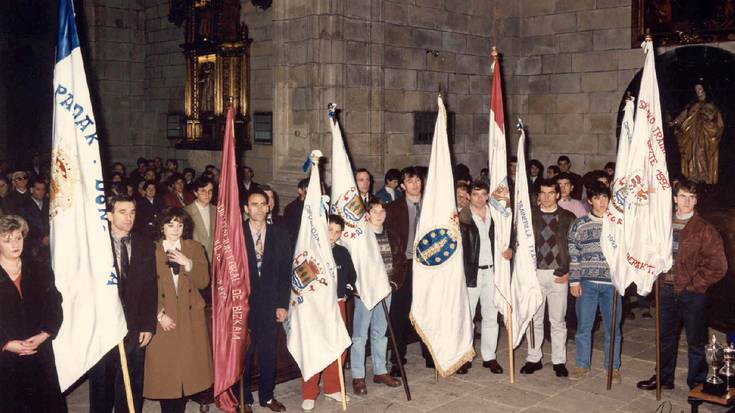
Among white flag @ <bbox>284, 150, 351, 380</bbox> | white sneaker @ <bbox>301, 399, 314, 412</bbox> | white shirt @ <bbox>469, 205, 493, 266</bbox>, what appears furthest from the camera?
white shirt @ <bbox>469, 205, 493, 266</bbox>

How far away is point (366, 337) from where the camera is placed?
22.1 feet

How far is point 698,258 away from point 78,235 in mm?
5109

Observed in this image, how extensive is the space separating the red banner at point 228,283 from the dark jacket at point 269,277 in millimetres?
246

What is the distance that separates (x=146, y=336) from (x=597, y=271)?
4.15 metres

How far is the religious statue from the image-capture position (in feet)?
38.8

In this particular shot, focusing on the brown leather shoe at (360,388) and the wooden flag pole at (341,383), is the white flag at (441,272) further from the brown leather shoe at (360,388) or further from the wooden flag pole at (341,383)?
the wooden flag pole at (341,383)

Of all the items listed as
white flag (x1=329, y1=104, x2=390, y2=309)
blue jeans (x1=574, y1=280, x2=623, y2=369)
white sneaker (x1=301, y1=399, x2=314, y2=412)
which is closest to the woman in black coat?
white sneaker (x1=301, y1=399, x2=314, y2=412)

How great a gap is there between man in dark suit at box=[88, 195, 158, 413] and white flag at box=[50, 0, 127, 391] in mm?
204

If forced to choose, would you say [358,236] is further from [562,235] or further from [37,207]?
[37,207]

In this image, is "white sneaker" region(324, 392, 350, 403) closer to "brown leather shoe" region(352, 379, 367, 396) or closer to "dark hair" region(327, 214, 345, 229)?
"brown leather shoe" region(352, 379, 367, 396)

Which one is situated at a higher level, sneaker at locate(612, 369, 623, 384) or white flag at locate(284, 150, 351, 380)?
white flag at locate(284, 150, 351, 380)

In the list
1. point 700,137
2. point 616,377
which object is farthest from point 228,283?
point 700,137

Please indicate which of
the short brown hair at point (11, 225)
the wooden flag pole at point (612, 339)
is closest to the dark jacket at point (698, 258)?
the wooden flag pole at point (612, 339)

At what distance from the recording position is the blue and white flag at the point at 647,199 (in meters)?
6.41
